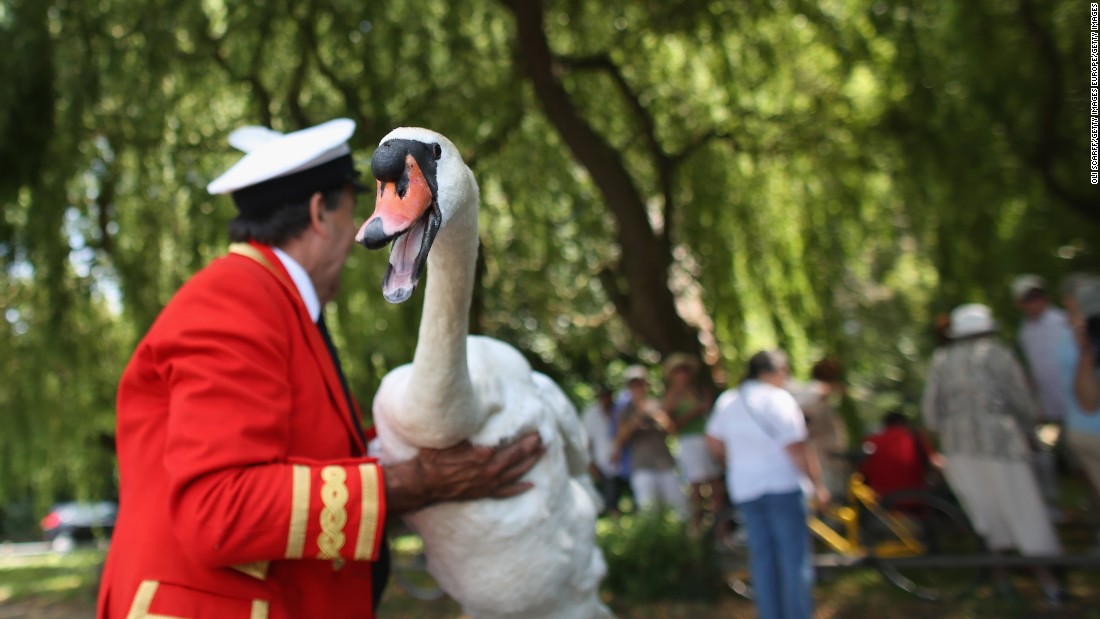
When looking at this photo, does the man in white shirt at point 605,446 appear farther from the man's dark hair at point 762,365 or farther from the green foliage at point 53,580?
the green foliage at point 53,580

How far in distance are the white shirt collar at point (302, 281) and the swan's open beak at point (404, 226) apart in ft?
2.73

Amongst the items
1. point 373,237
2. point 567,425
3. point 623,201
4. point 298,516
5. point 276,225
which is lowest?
point 298,516

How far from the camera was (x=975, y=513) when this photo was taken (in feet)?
21.8

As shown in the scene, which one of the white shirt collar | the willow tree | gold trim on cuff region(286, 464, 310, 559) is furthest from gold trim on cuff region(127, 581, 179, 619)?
the willow tree

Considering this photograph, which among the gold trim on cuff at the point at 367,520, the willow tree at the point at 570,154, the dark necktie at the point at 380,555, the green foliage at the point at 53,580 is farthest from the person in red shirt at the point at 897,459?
the green foliage at the point at 53,580

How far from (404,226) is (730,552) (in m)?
6.77

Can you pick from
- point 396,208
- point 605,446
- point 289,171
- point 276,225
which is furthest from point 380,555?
point 605,446

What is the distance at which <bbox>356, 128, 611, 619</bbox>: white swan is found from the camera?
1588mm

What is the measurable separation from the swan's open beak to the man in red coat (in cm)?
58

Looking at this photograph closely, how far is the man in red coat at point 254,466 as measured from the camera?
1.82 m

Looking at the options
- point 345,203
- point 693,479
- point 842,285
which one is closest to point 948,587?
point 693,479

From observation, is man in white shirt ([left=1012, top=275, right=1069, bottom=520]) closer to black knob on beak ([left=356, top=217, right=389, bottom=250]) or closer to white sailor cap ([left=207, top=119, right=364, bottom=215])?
white sailor cap ([left=207, top=119, right=364, bottom=215])

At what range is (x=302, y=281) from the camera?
2.29 meters

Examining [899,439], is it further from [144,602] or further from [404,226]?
[404,226]
